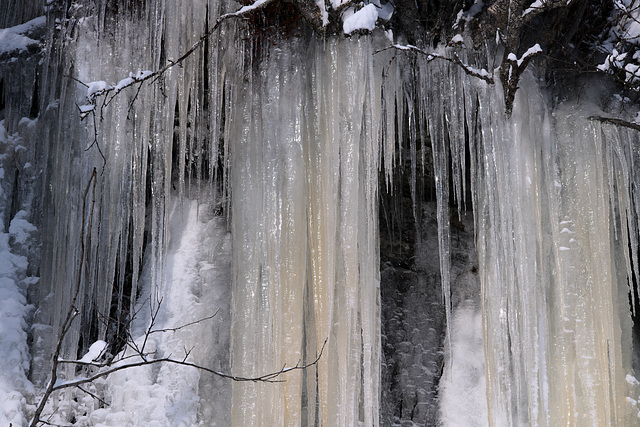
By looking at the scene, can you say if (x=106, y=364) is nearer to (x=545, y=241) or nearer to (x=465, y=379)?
(x=545, y=241)

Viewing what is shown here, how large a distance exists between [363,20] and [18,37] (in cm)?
235

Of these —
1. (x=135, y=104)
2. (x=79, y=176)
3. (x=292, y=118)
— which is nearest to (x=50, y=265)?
(x=79, y=176)

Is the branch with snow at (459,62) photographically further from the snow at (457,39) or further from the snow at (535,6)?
the snow at (535,6)

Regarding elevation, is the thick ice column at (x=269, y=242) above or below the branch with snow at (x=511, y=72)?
below

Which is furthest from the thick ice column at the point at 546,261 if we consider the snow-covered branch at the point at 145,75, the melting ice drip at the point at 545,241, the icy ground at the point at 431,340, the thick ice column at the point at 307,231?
the snow-covered branch at the point at 145,75

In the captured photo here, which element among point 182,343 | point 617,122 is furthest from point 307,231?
point 617,122

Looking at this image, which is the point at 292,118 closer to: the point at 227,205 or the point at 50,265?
the point at 227,205

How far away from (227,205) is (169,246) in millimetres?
487

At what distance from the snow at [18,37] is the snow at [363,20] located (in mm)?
2110

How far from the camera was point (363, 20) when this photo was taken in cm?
360

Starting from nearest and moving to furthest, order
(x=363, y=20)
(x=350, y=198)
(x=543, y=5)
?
(x=543, y=5) → (x=363, y=20) → (x=350, y=198)

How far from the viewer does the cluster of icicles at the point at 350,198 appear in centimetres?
373

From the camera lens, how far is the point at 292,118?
154 inches

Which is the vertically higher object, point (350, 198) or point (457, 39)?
point (457, 39)
